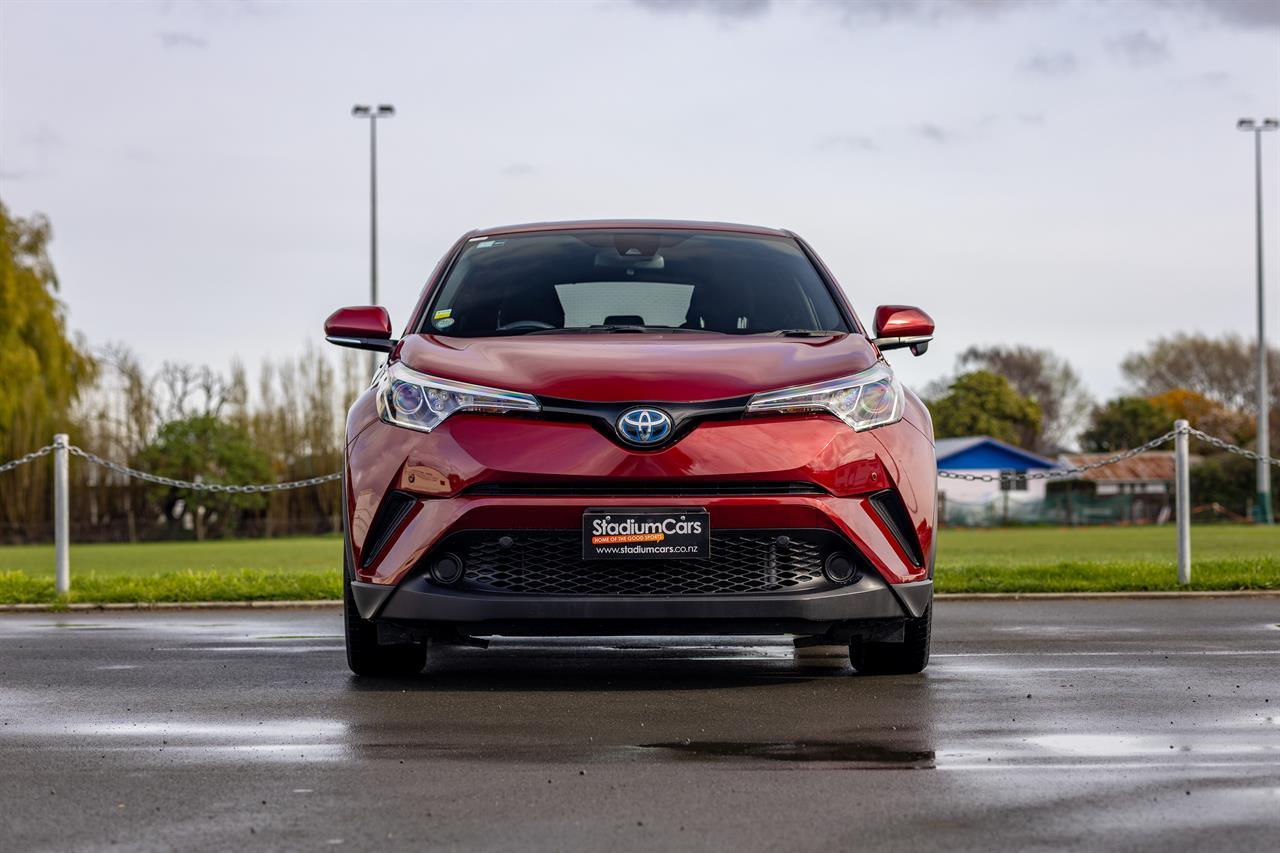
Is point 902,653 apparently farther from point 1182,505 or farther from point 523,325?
point 1182,505

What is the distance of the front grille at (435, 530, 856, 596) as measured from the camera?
19.9 ft

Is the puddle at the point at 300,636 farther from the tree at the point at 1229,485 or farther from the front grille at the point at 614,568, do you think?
the tree at the point at 1229,485

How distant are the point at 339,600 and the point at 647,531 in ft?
21.9

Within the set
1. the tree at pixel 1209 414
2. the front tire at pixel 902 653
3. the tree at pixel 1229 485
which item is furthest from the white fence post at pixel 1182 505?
the tree at pixel 1209 414

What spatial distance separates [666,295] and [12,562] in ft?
84.7

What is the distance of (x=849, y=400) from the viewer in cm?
627

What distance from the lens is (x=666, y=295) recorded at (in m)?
7.50

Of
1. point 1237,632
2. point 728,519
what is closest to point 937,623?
point 1237,632

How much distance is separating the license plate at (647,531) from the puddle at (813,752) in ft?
3.20

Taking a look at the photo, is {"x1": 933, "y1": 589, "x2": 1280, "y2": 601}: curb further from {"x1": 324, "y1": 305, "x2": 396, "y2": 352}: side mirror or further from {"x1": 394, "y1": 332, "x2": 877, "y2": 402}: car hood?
{"x1": 324, "y1": 305, "x2": 396, "y2": 352}: side mirror

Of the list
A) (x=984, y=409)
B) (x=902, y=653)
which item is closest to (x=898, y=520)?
(x=902, y=653)

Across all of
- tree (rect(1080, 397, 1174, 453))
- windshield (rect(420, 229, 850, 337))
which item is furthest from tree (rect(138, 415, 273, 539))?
windshield (rect(420, 229, 850, 337))

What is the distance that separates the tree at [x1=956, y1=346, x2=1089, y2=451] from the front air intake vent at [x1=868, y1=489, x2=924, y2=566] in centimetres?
9818

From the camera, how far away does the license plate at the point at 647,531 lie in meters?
6.00
